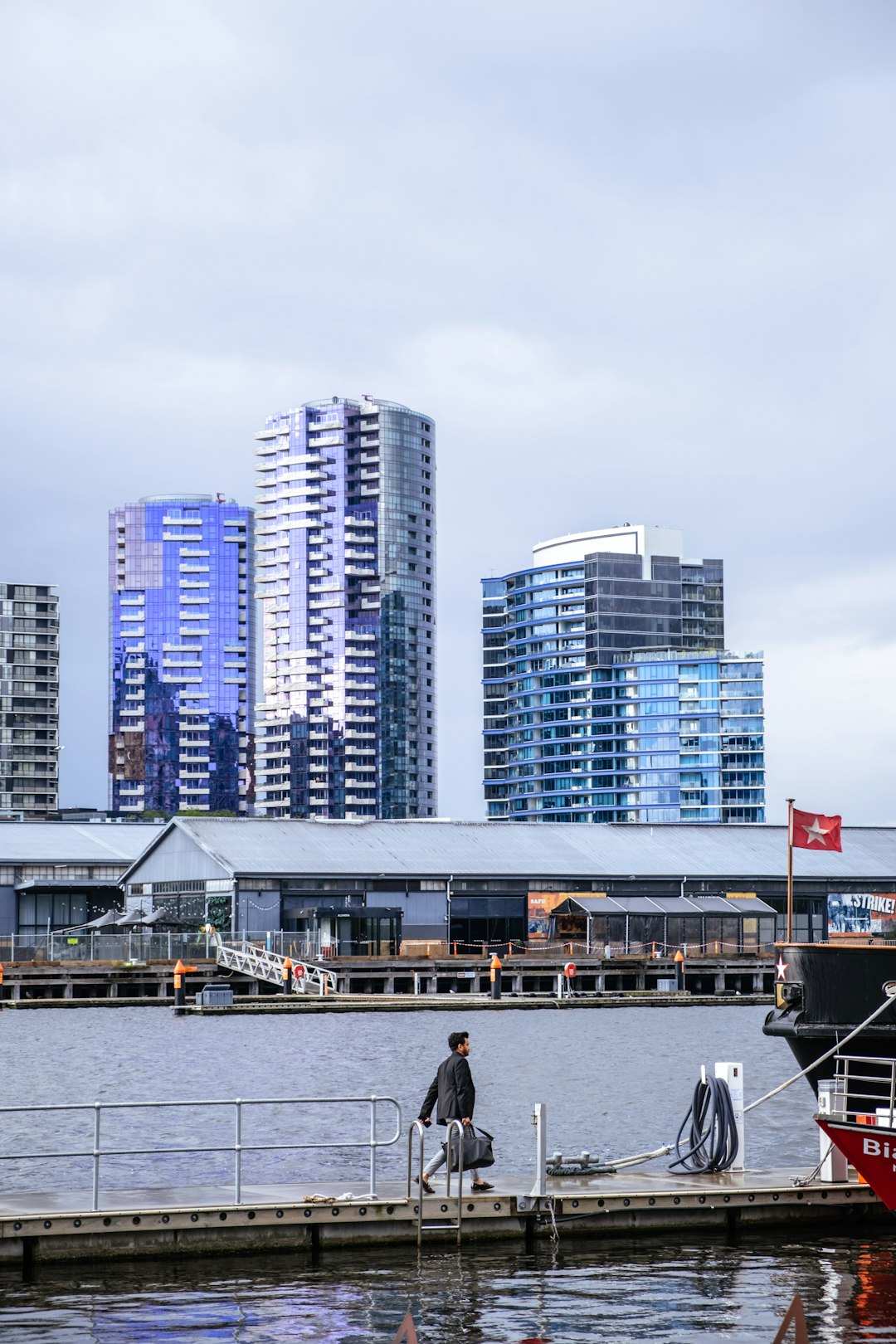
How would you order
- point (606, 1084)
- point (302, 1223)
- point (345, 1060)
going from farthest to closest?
point (345, 1060)
point (606, 1084)
point (302, 1223)

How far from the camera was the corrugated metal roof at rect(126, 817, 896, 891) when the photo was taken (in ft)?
376

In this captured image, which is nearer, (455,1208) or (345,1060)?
(455,1208)

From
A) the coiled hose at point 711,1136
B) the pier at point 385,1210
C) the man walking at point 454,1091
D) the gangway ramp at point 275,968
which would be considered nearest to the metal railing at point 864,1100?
the pier at point 385,1210

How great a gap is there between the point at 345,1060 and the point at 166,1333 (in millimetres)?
42760

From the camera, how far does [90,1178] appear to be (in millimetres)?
34719

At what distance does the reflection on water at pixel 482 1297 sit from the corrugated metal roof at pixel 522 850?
86231mm

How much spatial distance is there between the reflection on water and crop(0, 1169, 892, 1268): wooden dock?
262 millimetres

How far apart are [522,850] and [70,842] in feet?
105

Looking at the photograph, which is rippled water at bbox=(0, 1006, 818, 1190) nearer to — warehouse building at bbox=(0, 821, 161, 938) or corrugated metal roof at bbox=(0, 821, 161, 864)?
warehouse building at bbox=(0, 821, 161, 938)

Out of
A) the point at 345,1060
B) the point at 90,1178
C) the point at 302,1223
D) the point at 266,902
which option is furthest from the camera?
the point at 266,902

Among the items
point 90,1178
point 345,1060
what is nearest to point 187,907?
point 345,1060

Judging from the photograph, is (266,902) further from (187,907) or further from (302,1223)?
(302,1223)

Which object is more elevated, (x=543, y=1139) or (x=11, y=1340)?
(x=543, y=1139)

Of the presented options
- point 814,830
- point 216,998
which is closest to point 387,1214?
point 814,830
